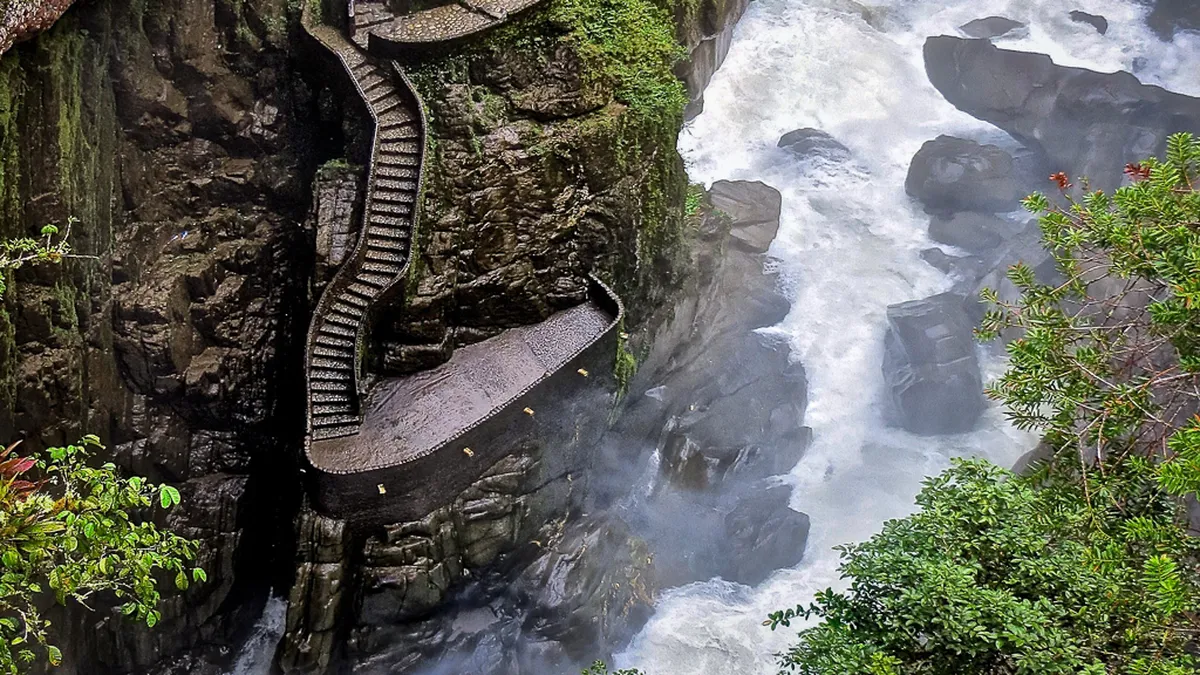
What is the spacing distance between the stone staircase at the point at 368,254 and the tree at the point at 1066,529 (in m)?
9.34

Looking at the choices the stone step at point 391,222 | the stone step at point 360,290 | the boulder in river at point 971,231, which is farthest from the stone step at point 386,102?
the boulder in river at point 971,231

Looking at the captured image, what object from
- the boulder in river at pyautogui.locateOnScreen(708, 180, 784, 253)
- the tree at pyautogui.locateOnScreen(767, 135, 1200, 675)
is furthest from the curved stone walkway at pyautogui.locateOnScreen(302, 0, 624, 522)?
the boulder in river at pyautogui.locateOnScreen(708, 180, 784, 253)

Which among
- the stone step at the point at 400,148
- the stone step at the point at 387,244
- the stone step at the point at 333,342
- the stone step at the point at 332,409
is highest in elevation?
the stone step at the point at 400,148

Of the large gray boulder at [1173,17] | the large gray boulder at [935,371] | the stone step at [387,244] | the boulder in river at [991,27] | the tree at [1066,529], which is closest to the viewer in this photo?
the tree at [1066,529]

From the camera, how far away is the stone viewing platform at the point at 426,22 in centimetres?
1571

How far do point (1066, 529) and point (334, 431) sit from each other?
1141 cm

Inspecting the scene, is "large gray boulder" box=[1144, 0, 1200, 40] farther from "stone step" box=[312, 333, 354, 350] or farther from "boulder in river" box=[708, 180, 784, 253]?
"stone step" box=[312, 333, 354, 350]

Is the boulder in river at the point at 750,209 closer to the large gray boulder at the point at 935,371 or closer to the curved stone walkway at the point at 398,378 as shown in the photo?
the large gray boulder at the point at 935,371

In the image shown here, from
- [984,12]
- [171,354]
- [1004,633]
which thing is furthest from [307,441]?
[984,12]

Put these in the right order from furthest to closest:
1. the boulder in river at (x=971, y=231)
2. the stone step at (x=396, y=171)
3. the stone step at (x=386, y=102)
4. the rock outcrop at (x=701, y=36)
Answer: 1. the boulder in river at (x=971, y=231)
2. the rock outcrop at (x=701, y=36)
3. the stone step at (x=386, y=102)
4. the stone step at (x=396, y=171)

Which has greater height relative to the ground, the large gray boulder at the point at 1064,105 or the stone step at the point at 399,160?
the stone step at the point at 399,160

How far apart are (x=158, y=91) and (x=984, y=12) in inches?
1173

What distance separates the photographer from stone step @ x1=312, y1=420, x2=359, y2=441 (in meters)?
14.8

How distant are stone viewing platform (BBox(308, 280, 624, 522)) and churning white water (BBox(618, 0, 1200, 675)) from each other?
670 cm
